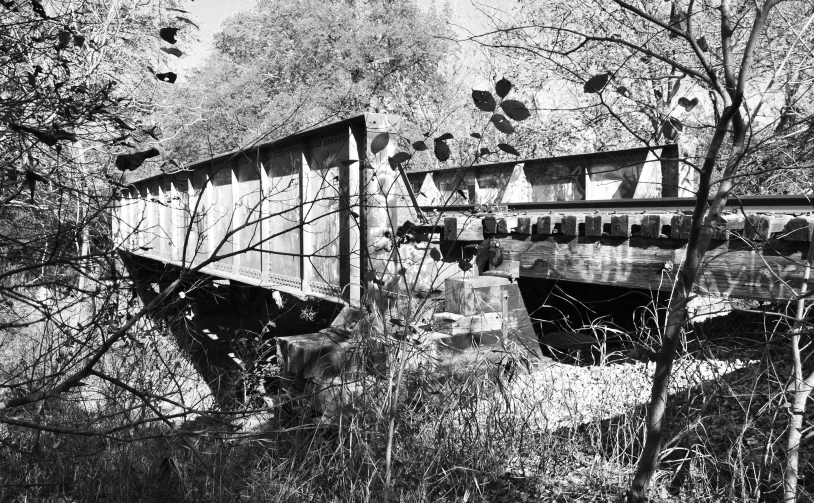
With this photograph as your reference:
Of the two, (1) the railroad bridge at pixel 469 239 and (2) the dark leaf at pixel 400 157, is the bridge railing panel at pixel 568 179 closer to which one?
(1) the railroad bridge at pixel 469 239

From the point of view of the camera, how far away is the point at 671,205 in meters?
6.74

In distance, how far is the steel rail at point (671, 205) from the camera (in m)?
5.67

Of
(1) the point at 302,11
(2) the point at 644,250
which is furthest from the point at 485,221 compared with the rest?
(1) the point at 302,11

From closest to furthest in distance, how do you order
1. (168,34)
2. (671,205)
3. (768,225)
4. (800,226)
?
(168,34)
(800,226)
(768,225)
(671,205)

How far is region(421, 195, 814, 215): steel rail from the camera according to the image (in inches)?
223

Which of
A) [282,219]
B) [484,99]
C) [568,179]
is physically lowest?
[282,219]

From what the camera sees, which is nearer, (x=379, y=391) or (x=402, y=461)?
(x=402, y=461)

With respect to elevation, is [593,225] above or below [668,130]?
below

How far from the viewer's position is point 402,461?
351 cm

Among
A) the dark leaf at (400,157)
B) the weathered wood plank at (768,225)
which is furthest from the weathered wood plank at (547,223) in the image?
the dark leaf at (400,157)

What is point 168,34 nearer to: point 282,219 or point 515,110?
point 515,110

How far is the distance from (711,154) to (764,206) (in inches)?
167

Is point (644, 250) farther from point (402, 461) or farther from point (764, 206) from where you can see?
point (402, 461)

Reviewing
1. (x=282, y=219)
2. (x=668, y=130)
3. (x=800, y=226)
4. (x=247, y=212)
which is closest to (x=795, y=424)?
(x=668, y=130)
